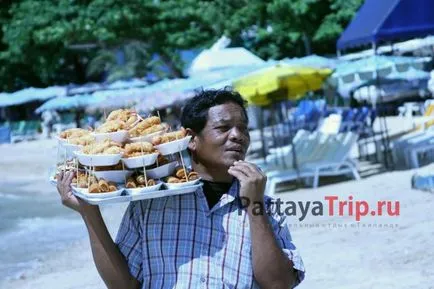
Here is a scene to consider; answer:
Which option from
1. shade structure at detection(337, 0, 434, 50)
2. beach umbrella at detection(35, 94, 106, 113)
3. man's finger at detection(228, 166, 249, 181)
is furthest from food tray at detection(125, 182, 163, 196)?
beach umbrella at detection(35, 94, 106, 113)

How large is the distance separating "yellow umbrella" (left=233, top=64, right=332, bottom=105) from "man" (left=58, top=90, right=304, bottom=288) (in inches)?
408

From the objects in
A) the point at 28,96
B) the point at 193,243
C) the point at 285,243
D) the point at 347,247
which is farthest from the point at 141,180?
the point at 28,96

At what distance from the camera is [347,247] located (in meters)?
7.48

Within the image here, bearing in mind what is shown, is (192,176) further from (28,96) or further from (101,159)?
(28,96)

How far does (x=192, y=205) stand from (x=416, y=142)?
1223cm

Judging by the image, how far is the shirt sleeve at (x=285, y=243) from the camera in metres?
2.43

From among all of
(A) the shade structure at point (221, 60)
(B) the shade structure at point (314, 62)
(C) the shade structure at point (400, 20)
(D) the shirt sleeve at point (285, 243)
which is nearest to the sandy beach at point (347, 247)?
(C) the shade structure at point (400, 20)

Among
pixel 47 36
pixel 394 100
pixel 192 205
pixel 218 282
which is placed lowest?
pixel 394 100

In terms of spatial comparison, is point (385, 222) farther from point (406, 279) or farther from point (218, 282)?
point (218, 282)

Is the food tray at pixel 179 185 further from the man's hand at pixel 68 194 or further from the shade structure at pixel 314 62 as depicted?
the shade structure at pixel 314 62

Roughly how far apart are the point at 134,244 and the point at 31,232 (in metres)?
8.62

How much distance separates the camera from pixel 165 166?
2543 mm

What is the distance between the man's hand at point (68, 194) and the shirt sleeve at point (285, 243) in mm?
584

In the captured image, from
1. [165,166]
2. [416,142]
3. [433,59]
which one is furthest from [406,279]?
[433,59]
